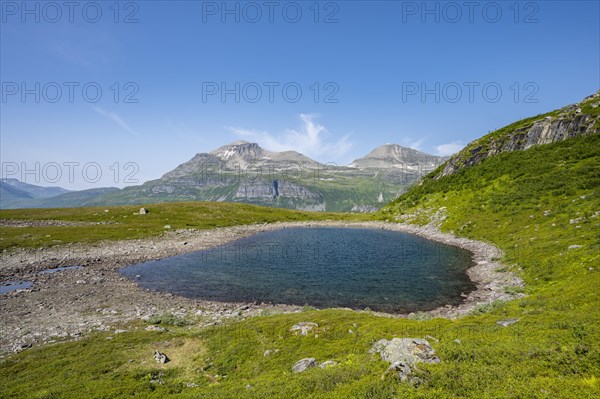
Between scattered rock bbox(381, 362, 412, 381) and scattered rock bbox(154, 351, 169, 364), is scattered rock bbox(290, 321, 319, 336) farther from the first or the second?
scattered rock bbox(381, 362, 412, 381)

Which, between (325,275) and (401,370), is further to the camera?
(325,275)

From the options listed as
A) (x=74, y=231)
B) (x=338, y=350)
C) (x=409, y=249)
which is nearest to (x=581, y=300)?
(x=338, y=350)

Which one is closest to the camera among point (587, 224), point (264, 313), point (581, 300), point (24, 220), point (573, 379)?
point (573, 379)

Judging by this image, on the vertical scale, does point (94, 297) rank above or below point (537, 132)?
below

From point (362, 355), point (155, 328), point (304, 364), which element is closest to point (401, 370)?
point (362, 355)

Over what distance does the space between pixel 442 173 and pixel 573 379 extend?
114682mm

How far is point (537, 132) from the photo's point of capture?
84188 mm

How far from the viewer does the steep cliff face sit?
247 feet

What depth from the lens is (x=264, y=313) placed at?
2919cm

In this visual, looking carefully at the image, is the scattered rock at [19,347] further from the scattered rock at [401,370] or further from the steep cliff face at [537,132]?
the steep cliff face at [537,132]

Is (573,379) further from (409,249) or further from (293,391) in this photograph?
(409,249)

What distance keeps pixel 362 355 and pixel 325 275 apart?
30813mm

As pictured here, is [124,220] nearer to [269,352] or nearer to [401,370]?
[269,352]

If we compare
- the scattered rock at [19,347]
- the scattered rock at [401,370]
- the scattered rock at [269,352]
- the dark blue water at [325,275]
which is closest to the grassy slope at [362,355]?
the scattered rock at [269,352]
